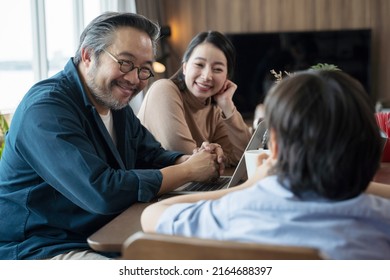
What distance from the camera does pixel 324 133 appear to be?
839 mm

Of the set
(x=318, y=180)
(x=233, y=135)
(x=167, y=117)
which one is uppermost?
(x=318, y=180)

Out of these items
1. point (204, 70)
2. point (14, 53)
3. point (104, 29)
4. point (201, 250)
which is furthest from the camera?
point (14, 53)

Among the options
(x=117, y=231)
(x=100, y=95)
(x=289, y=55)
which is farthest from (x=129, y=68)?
(x=289, y=55)

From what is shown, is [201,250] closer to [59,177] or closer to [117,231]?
[117,231]

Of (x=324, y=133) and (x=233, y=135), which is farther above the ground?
(x=324, y=133)

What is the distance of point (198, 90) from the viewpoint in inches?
95.7

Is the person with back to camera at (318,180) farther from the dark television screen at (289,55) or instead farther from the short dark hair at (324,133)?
the dark television screen at (289,55)

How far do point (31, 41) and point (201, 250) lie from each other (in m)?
3.24

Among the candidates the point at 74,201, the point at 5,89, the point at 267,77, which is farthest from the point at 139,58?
the point at 267,77

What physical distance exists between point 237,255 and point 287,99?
26 centimetres

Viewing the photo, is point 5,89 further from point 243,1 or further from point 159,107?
point 243,1

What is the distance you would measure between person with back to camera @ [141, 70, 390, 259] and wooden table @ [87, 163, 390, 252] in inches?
9.8

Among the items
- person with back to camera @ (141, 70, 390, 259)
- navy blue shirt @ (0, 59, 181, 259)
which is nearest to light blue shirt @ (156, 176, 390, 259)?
person with back to camera @ (141, 70, 390, 259)

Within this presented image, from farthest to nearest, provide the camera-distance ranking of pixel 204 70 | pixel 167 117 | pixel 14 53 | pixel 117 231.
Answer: pixel 14 53 < pixel 204 70 < pixel 167 117 < pixel 117 231
